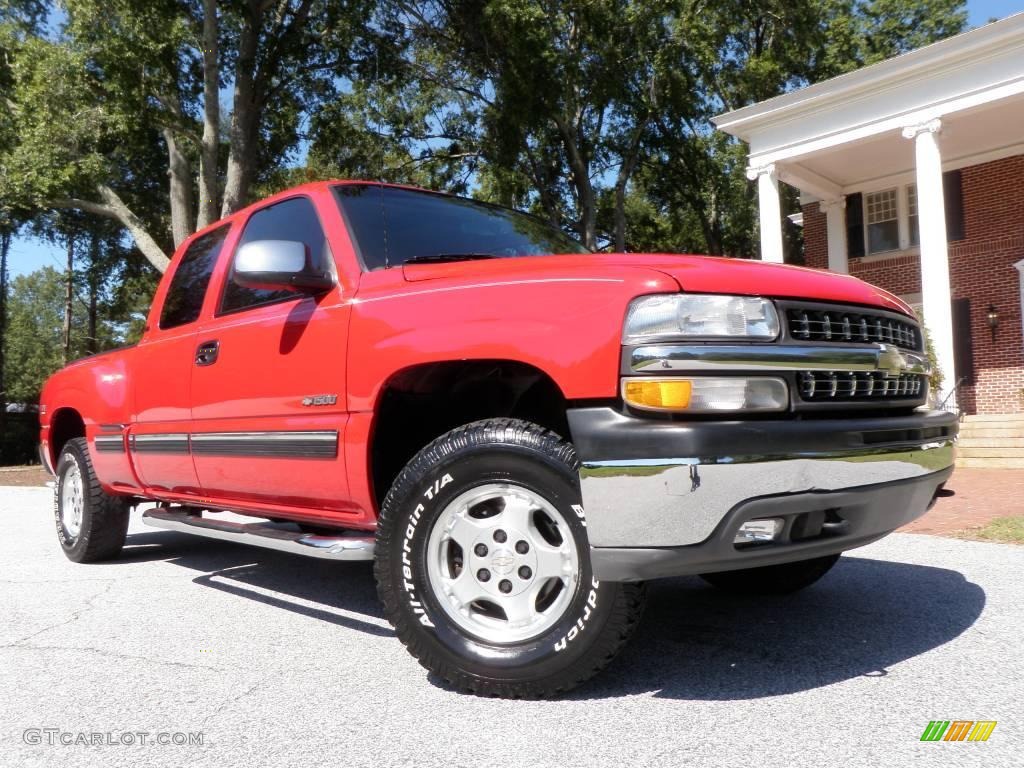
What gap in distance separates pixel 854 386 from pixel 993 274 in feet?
53.7

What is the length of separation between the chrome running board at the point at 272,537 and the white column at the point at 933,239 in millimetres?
12877

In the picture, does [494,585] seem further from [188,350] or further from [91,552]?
[91,552]

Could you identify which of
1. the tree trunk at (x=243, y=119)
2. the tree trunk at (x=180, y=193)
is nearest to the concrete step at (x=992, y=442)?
the tree trunk at (x=243, y=119)

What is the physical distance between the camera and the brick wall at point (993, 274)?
16219 mm

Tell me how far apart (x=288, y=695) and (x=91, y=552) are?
3.33m

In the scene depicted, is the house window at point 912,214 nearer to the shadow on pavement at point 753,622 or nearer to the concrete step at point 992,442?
the concrete step at point 992,442

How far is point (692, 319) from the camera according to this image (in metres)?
2.47

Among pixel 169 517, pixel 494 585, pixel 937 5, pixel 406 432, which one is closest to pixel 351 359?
pixel 406 432

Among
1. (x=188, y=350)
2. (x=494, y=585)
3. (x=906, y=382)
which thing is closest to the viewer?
(x=494, y=585)

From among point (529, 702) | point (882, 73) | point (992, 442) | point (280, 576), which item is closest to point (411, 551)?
point (529, 702)

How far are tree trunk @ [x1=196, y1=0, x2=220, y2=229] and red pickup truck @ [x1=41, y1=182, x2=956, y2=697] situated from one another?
13168mm

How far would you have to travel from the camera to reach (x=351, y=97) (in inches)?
768

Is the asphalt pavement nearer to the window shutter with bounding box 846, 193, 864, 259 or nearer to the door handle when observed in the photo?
the door handle
